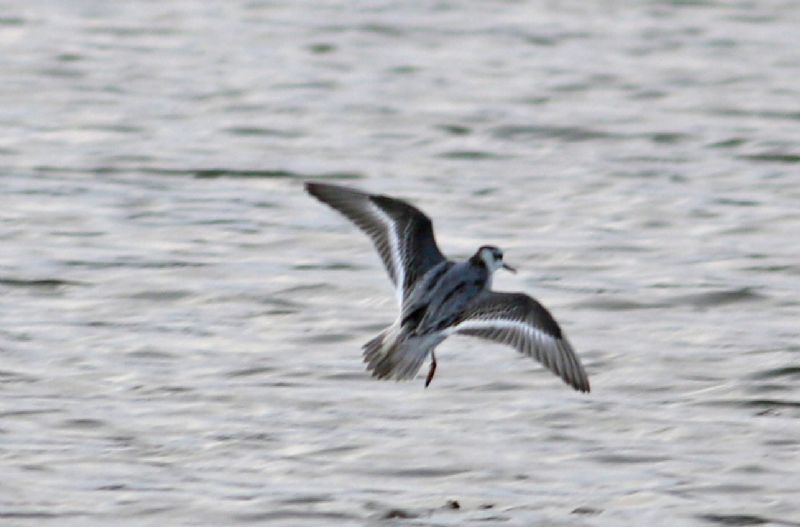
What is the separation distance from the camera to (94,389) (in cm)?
883

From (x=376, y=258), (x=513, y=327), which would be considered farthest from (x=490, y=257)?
(x=376, y=258)

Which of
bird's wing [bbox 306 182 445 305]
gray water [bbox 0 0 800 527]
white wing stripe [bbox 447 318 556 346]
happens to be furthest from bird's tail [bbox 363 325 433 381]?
bird's wing [bbox 306 182 445 305]

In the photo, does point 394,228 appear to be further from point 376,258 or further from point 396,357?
point 376,258

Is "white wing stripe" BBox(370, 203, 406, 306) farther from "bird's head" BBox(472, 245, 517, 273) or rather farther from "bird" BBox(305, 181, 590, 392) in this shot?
"bird's head" BBox(472, 245, 517, 273)

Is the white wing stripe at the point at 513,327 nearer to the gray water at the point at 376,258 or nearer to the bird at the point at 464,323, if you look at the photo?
the bird at the point at 464,323

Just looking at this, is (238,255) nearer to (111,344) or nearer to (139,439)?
(111,344)

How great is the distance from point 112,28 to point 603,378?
10946 millimetres

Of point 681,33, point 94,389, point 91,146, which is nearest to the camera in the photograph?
point 94,389

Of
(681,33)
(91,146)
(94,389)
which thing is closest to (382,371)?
(94,389)

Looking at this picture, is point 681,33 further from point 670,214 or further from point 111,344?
point 111,344

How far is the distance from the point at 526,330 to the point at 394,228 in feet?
3.32

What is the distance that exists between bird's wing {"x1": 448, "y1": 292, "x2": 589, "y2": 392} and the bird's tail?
0.18m

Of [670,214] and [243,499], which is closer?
[243,499]

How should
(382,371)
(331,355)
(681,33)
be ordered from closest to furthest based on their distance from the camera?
(382,371), (331,355), (681,33)
